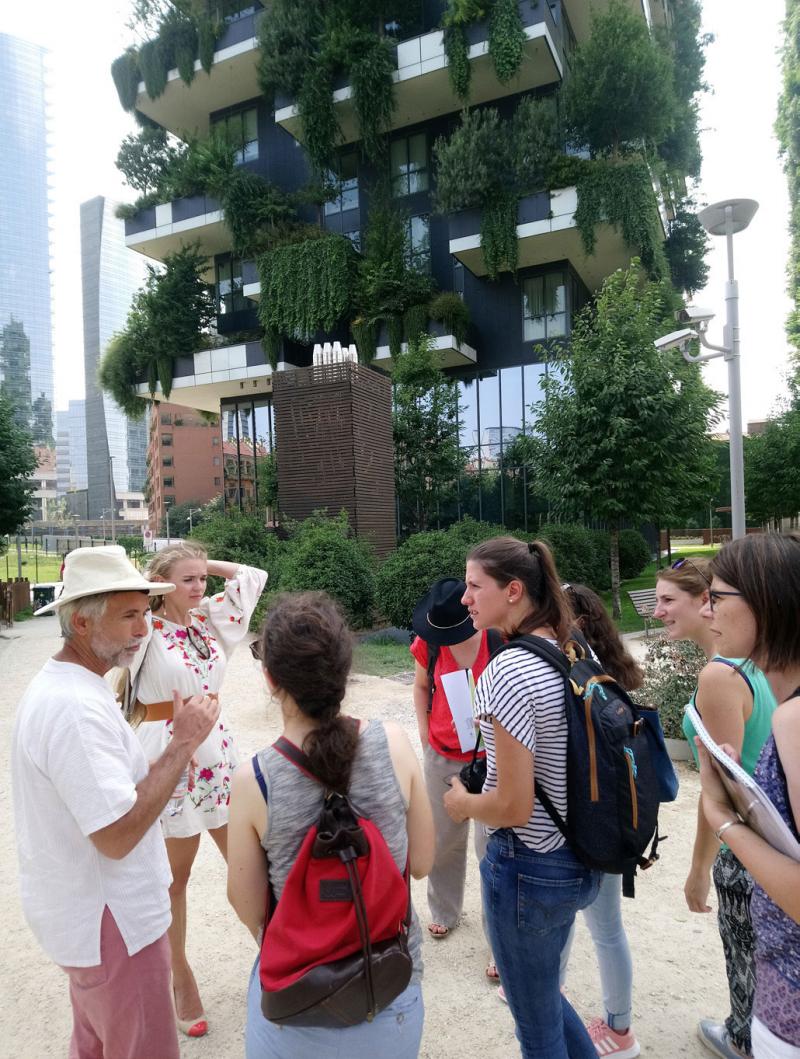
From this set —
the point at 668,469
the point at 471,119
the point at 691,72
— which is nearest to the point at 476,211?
the point at 471,119

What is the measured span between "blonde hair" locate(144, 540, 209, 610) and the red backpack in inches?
72.6

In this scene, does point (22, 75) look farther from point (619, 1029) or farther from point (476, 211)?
point (619, 1029)

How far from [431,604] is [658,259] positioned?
63.5 feet

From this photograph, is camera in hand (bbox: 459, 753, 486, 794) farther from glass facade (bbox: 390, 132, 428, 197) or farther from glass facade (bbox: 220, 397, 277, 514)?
glass facade (bbox: 390, 132, 428, 197)

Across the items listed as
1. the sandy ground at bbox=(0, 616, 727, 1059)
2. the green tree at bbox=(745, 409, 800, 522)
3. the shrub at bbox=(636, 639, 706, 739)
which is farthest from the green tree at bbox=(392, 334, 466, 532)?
the sandy ground at bbox=(0, 616, 727, 1059)

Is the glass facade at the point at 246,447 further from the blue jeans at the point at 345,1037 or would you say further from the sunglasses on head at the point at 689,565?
the blue jeans at the point at 345,1037

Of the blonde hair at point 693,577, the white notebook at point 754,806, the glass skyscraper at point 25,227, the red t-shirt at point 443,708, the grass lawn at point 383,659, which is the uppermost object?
the glass skyscraper at point 25,227

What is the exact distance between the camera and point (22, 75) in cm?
14038

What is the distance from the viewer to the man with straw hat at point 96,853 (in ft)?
5.39

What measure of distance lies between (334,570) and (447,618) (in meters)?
7.65

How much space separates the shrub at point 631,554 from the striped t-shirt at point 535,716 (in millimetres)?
18996

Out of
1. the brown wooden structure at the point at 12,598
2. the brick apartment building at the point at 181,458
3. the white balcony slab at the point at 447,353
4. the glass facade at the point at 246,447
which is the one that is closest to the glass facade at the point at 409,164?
the white balcony slab at the point at 447,353

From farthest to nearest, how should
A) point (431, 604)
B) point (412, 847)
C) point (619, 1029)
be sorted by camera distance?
1. point (431, 604)
2. point (619, 1029)
3. point (412, 847)

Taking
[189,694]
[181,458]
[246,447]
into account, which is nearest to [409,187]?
[246,447]
